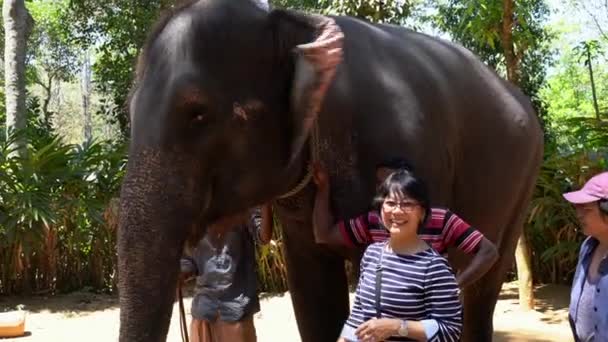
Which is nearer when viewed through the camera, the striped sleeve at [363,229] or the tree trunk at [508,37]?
the striped sleeve at [363,229]

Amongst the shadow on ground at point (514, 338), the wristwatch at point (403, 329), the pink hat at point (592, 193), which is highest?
the pink hat at point (592, 193)

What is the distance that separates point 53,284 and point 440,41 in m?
6.89

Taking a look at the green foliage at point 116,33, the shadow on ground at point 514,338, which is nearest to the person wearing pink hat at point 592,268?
the shadow on ground at point 514,338

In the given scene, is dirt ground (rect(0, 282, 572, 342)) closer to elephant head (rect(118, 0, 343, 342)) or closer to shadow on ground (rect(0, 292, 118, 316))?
shadow on ground (rect(0, 292, 118, 316))

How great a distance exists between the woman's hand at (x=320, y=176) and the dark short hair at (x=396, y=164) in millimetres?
192

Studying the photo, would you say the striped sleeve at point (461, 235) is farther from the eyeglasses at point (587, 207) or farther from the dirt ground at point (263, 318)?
the dirt ground at point (263, 318)

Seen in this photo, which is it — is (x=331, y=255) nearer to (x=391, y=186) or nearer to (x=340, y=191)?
(x=340, y=191)

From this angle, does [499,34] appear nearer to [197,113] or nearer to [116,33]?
[197,113]

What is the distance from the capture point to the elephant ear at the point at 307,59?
224cm

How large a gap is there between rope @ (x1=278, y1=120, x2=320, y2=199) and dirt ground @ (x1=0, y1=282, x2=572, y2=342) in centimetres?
482

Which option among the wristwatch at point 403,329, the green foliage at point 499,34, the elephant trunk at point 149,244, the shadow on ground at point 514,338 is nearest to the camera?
the elephant trunk at point 149,244

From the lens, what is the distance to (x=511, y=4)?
24.9 ft

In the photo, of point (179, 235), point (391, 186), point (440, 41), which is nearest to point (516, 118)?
point (440, 41)

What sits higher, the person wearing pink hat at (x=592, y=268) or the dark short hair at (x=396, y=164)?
the dark short hair at (x=396, y=164)
